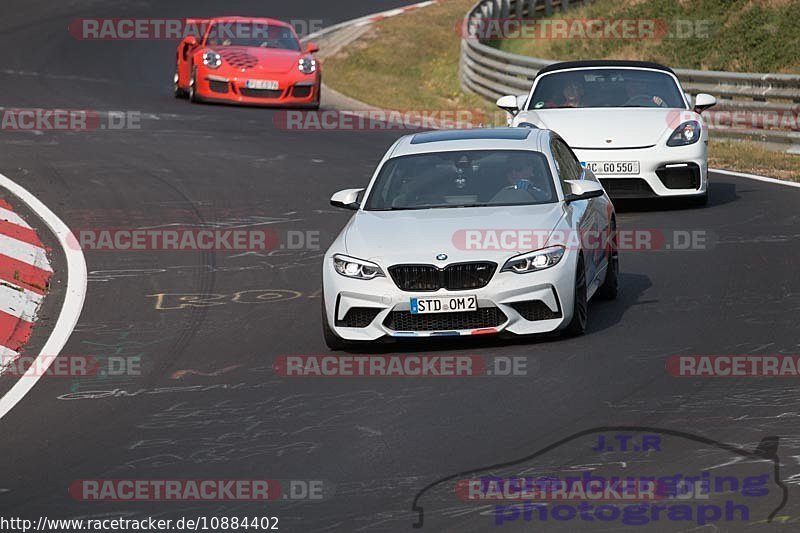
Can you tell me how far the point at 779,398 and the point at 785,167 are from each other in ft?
38.5

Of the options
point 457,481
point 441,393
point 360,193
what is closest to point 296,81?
point 360,193

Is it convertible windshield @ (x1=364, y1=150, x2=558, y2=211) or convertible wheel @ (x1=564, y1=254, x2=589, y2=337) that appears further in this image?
convertible windshield @ (x1=364, y1=150, x2=558, y2=211)

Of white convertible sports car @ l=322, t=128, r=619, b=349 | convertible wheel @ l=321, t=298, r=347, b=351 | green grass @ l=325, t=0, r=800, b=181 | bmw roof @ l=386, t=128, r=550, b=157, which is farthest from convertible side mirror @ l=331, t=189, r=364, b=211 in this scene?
green grass @ l=325, t=0, r=800, b=181

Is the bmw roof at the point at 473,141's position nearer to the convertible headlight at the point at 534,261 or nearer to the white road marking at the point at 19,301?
the convertible headlight at the point at 534,261

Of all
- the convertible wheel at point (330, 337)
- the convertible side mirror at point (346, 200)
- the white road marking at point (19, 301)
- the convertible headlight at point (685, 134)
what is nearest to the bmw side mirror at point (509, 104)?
the convertible headlight at point (685, 134)

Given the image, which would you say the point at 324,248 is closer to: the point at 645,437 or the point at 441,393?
the point at 441,393

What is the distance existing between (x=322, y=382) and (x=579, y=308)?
1853mm

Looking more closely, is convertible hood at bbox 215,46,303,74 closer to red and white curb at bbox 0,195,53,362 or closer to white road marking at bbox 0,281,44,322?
red and white curb at bbox 0,195,53,362

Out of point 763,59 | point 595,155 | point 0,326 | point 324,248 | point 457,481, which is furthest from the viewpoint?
point 763,59

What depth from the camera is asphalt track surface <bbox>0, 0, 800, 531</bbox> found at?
23.7ft

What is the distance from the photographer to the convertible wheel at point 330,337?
10125 mm

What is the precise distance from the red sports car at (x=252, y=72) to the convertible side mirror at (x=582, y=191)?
1426 cm

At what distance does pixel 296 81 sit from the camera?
81.3 feet

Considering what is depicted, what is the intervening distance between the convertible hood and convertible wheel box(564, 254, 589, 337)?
596 inches
